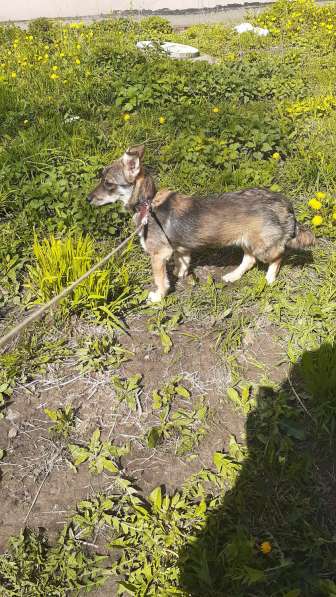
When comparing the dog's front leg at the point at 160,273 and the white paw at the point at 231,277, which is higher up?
the dog's front leg at the point at 160,273

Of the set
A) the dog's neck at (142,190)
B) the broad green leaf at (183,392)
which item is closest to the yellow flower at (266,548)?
the broad green leaf at (183,392)

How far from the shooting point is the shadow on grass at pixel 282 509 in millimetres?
2188

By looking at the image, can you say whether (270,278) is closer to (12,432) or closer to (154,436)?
(154,436)

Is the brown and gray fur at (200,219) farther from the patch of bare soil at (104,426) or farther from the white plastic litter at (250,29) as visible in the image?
the white plastic litter at (250,29)

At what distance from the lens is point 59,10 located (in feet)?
34.6

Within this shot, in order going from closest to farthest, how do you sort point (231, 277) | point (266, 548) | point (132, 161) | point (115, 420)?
point (266, 548) < point (115, 420) < point (132, 161) < point (231, 277)

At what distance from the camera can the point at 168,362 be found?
3359mm

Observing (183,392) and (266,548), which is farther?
(183,392)

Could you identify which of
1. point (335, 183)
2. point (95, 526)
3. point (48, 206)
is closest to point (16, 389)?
point (95, 526)

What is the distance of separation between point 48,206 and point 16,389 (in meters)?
1.96

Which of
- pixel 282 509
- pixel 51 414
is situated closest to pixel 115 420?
pixel 51 414

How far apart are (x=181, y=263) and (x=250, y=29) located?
24.3 feet

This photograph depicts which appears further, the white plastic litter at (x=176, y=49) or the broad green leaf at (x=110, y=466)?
the white plastic litter at (x=176, y=49)

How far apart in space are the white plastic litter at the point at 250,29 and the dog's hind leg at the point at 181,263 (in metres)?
6.98
